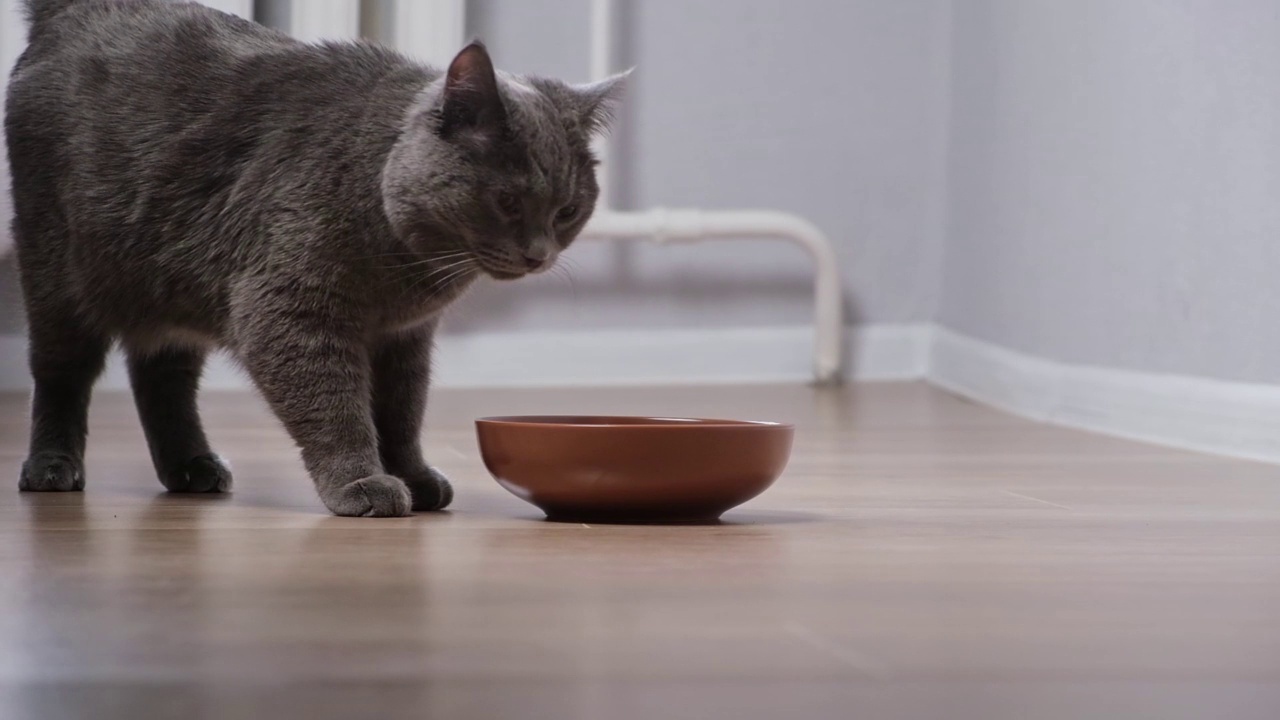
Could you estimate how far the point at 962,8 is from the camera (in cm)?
330

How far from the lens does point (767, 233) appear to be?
3.27m

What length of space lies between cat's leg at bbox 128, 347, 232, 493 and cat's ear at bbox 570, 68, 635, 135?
1.75 feet

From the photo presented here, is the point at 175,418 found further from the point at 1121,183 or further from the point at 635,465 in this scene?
the point at 1121,183

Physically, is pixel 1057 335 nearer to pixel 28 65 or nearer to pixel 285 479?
pixel 285 479

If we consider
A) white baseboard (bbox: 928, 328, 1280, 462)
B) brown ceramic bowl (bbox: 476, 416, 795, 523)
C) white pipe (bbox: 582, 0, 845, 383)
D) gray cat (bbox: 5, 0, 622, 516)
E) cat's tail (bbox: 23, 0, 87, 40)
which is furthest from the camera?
white pipe (bbox: 582, 0, 845, 383)

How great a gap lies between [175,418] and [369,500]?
1.28 feet

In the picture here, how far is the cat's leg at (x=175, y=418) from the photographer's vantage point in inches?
60.8

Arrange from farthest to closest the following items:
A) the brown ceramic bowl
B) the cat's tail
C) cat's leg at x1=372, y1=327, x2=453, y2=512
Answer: the cat's tail → cat's leg at x1=372, y1=327, x2=453, y2=512 → the brown ceramic bowl

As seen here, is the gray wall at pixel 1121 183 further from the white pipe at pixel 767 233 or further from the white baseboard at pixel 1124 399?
the white pipe at pixel 767 233

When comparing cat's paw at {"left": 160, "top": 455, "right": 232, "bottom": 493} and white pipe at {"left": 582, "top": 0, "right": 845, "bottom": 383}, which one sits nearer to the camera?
cat's paw at {"left": 160, "top": 455, "right": 232, "bottom": 493}

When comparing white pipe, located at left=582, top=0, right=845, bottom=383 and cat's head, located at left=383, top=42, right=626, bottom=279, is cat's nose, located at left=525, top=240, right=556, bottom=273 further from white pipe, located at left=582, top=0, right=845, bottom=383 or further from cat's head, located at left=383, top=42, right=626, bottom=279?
white pipe, located at left=582, top=0, right=845, bottom=383

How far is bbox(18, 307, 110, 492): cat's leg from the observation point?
153 centimetres

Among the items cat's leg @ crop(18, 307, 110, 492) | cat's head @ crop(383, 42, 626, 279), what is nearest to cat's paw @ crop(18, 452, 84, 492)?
cat's leg @ crop(18, 307, 110, 492)

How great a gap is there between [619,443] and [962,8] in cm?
Answer: 239
